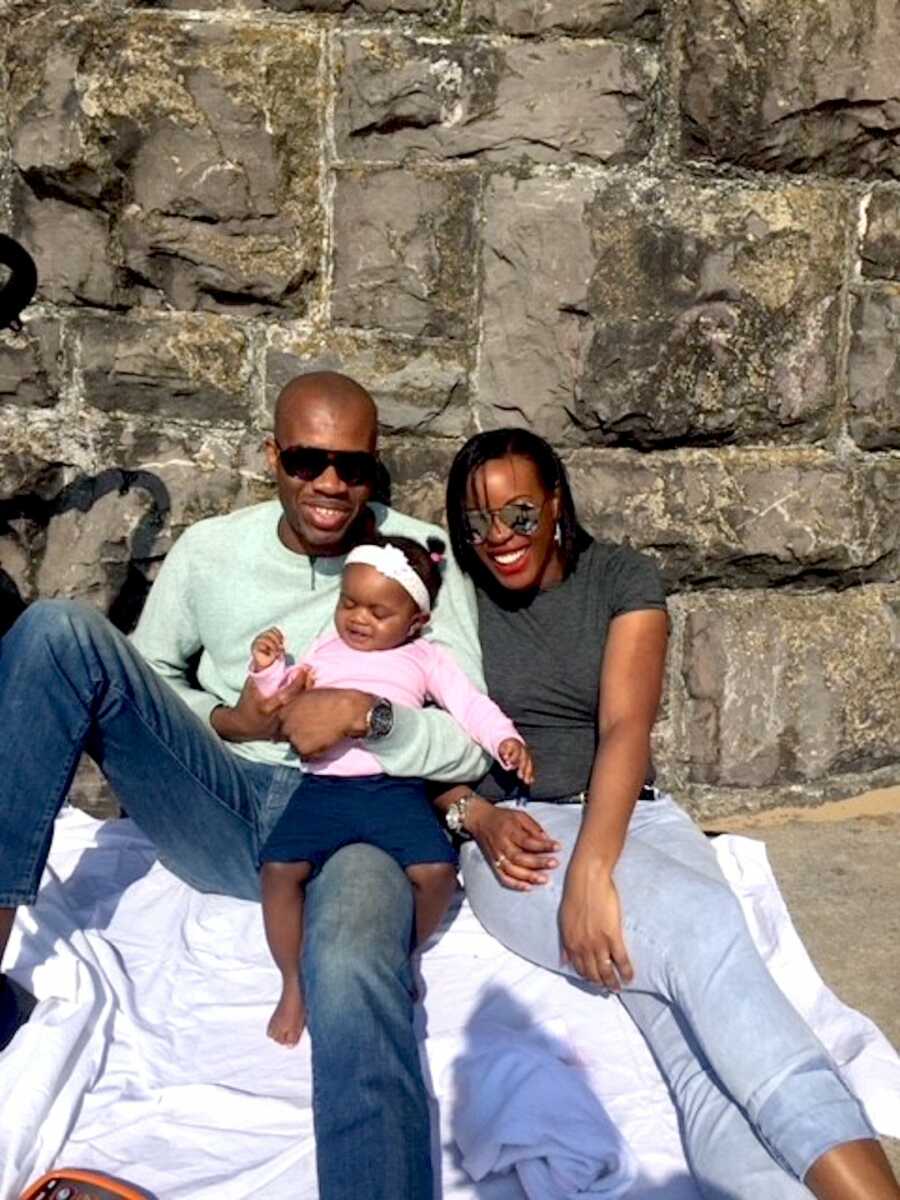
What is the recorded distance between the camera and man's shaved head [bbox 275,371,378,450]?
284 cm

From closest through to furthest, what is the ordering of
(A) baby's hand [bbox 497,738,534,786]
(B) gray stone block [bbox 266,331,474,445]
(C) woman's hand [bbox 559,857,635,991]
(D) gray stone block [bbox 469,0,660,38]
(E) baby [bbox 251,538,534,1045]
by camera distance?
(C) woman's hand [bbox 559,857,635,991]
(E) baby [bbox 251,538,534,1045]
(A) baby's hand [bbox 497,738,534,786]
(D) gray stone block [bbox 469,0,660,38]
(B) gray stone block [bbox 266,331,474,445]

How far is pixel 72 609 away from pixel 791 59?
1.91 metres

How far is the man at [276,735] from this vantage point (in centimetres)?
217

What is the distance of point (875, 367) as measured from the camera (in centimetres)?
335

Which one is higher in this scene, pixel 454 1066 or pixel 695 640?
pixel 695 640

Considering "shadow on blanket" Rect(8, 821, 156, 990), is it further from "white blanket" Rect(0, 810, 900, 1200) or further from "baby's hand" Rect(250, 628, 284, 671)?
"baby's hand" Rect(250, 628, 284, 671)

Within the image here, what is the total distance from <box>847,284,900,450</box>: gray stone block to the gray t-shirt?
2.65 feet

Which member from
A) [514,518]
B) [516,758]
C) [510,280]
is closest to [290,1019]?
[516,758]

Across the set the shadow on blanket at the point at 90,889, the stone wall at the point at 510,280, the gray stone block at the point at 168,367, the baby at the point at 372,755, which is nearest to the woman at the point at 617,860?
the baby at the point at 372,755

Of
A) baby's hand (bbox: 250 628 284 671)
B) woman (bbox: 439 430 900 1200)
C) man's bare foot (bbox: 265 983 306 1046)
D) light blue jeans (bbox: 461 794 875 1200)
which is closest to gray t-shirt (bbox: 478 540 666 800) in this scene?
woman (bbox: 439 430 900 1200)

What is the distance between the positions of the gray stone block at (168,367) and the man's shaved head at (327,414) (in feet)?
1.39

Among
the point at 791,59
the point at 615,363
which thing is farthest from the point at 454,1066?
the point at 791,59

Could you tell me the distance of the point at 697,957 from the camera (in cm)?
236

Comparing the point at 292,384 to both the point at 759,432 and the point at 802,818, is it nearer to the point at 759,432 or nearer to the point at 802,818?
the point at 759,432
